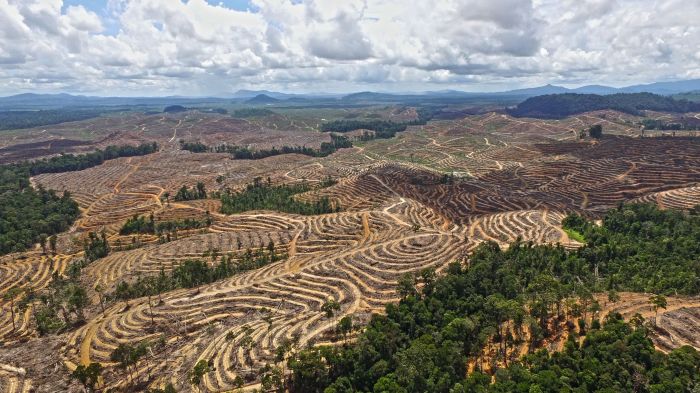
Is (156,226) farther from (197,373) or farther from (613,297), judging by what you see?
(613,297)

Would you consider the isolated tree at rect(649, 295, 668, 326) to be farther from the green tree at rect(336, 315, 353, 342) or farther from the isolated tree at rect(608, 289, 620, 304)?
the green tree at rect(336, 315, 353, 342)

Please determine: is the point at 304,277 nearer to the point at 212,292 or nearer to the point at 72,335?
the point at 212,292

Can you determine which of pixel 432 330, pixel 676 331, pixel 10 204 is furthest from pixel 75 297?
pixel 10 204

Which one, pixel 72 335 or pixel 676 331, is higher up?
pixel 676 331

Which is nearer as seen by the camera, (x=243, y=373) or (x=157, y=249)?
(x=243, y=373)

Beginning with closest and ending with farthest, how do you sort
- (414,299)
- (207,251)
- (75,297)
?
(414,299)
(75,297)
(207,251)

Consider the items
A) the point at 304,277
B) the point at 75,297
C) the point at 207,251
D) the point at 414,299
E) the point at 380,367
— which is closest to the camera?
the point at 380,367

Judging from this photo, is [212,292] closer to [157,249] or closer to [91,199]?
[157,249]
